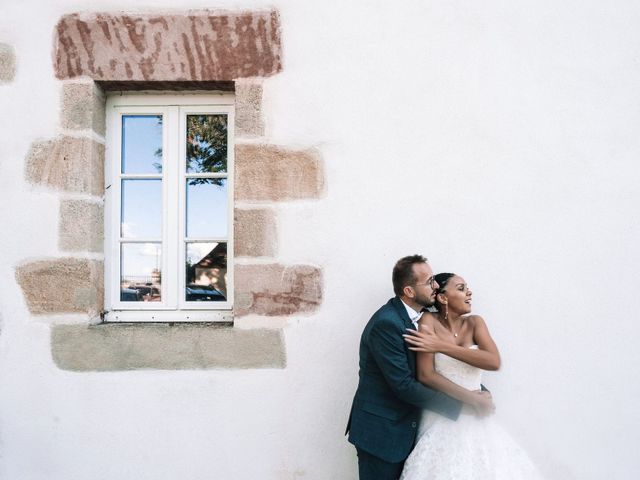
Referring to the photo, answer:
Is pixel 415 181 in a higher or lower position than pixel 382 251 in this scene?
higher

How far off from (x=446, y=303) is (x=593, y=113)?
4.36 ft

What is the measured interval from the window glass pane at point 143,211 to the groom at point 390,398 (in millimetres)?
1443

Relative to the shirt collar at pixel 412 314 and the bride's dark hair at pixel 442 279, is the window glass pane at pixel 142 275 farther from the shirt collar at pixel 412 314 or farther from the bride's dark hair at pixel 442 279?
the bride's dark hair at pixel 442 279

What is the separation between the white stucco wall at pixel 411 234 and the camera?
3021mm

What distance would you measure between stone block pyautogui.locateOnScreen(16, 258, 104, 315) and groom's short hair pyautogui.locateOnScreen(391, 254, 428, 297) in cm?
163

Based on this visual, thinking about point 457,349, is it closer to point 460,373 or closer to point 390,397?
point 460,373

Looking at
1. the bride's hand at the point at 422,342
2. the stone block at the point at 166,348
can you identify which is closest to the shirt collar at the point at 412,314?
the bride's hand at the point at 422,342

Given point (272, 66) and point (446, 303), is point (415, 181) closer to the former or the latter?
point (446, 303)

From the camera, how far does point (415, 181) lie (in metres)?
3.04

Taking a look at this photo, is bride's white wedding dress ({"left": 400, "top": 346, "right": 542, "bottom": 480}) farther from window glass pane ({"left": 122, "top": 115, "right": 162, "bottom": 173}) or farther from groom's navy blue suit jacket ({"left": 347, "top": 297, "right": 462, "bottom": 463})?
window glass pane ({"left": 122, "top": 115, "right": 162, "bottom": 173})

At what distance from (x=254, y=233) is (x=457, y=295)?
1.10 meters

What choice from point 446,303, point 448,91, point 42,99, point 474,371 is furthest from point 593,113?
point 42,99

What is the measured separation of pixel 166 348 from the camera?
3.01 m

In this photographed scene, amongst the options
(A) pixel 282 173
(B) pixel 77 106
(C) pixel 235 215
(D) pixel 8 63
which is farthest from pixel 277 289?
(D) pixel 8 63
